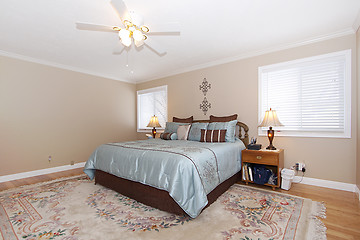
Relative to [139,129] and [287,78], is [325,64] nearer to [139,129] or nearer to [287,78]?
[287,78]

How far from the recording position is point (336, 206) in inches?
88.8

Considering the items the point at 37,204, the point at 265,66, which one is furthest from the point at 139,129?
the point at 265,66

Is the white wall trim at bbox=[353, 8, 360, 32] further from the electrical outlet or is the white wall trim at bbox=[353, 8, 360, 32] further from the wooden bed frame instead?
the wooden bed frame

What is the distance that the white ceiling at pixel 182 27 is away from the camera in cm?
221

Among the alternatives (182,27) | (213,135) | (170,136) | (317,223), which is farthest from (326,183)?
(182,27)

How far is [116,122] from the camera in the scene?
5.49 meters

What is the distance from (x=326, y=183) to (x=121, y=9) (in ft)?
12.5

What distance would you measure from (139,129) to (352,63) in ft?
17.3

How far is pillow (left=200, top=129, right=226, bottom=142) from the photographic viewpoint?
3.35 meters

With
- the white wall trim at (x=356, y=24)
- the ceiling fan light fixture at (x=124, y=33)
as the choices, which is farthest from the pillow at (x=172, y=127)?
the white wall trim at (x=356, y=24)

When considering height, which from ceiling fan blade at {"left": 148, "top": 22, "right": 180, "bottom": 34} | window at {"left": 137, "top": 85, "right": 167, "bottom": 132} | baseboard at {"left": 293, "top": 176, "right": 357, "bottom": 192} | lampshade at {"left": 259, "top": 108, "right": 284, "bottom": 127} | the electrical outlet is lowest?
baseboard at {"left": 293, "top": 176, "right": 357, "bottom": 192}

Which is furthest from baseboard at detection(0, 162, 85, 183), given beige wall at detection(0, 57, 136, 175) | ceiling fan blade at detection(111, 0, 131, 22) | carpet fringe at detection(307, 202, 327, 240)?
carpet fringe at detection(307, 202, 327, 240)

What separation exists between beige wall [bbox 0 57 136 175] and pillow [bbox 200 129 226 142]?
3.12m

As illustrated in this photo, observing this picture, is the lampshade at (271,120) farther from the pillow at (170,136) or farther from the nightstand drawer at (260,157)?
the pillow at (170,136)
